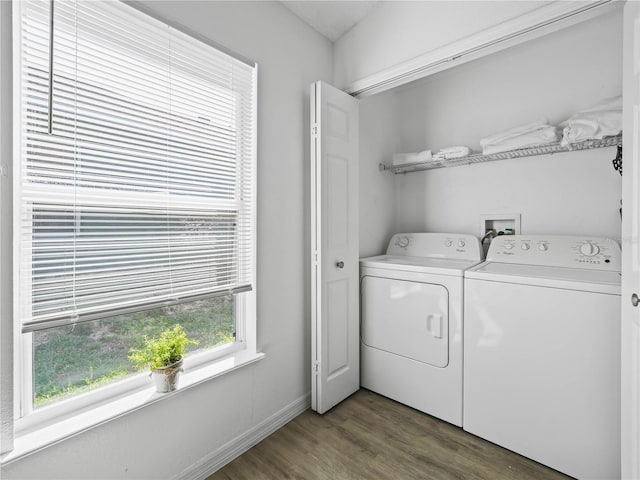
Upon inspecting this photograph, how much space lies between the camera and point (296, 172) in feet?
6.43

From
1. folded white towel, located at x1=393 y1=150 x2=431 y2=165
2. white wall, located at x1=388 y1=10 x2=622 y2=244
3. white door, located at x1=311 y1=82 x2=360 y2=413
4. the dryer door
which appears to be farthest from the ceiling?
the dryer door

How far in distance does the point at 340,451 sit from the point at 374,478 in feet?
0.77

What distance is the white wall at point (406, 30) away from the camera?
5.07 feet

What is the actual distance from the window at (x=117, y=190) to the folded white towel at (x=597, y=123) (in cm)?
184

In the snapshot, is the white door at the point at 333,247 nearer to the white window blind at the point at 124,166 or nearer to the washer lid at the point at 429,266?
the washer lid at the point at 429,266

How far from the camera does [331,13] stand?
1958 mm

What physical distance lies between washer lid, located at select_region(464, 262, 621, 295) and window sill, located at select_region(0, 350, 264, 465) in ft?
4.72

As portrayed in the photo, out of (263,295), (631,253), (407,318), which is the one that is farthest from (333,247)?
(631,253)

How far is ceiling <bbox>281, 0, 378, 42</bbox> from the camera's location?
1880 mm

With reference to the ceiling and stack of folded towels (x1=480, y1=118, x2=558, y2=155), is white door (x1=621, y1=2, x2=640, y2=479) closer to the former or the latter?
stack of folded towels (x1=480, y1=118, x2=558, y2=155)

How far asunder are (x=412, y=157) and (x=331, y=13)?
1.16 meters

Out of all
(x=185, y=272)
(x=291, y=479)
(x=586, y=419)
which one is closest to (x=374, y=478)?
(x=291, y=479)

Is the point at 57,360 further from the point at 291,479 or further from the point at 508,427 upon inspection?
the point at 508,427

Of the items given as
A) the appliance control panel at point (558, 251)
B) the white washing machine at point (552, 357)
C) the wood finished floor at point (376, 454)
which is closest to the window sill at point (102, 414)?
the wood finished floor at point (376, 454)
